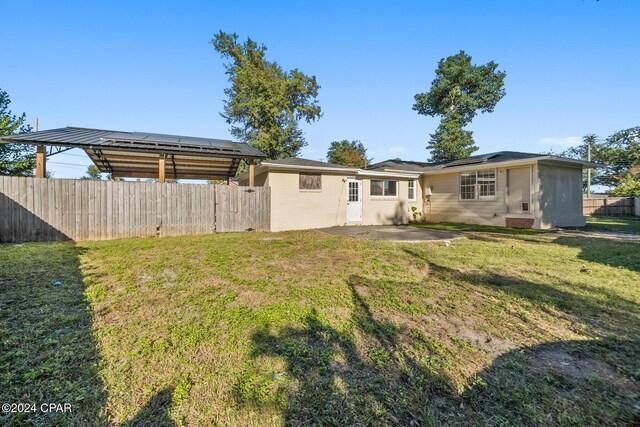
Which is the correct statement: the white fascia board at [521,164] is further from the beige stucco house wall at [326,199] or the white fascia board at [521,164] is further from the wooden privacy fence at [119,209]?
the wooden privacy fence at [119,209]

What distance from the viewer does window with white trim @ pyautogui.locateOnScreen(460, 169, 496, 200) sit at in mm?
12727

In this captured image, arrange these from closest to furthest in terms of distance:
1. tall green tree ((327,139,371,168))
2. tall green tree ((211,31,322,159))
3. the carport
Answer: the carport → tall green tree ((211,31,322,159)) → tall green tree ((327,139,371,168))

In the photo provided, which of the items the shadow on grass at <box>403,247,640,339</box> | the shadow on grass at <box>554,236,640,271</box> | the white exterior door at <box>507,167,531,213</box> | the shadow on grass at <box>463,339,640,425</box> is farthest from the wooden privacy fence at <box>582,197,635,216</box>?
the shadow on grass at <box>463,339,640,425</box>

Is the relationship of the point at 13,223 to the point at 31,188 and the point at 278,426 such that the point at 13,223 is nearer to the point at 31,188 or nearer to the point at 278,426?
the point at 31,188

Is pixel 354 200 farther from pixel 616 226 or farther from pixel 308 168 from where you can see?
pixel 616 226

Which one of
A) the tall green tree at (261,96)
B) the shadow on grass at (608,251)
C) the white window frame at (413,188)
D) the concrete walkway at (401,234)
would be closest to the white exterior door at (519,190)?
the shadow on grass at (608,251)

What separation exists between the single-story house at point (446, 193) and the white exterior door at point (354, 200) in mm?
47

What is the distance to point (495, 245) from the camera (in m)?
7.23

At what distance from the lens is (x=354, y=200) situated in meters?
13.1

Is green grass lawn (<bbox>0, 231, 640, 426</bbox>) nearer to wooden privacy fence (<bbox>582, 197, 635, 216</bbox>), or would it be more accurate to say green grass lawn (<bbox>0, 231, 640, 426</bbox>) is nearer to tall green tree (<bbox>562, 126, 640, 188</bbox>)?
wooden privacy fence (<bbox>582, 197, 635, 216</bbox>)

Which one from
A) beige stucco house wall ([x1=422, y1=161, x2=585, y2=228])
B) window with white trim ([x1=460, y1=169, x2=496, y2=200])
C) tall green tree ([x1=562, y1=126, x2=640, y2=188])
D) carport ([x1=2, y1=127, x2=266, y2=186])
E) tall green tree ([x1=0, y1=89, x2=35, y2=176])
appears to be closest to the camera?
carport ([x1=2, y1=127, x2=266, y2=186])

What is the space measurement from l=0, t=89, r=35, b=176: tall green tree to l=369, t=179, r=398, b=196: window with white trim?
62.4ft

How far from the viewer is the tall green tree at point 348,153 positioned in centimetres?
3378

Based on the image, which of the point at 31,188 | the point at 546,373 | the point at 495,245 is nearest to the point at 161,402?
the point at 546,373
